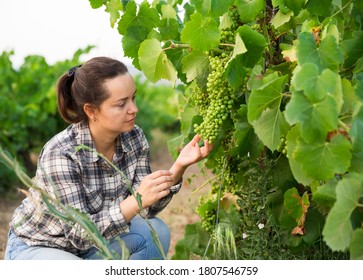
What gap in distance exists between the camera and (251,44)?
245cm

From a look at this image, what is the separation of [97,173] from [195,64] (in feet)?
2.45

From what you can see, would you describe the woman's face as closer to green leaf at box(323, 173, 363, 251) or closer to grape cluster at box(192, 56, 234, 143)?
grape cluster at box(192, 56, 234, 143)

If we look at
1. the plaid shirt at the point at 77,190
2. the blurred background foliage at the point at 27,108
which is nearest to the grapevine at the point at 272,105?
the plaid shirt at the point at 77,190

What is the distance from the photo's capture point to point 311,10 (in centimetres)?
250

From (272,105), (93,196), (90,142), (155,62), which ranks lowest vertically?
(93,196)

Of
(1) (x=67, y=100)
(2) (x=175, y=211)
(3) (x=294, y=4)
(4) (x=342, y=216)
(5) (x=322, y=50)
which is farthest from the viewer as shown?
(2) (x=175, y=211)

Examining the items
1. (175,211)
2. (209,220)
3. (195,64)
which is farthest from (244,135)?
(175,211)

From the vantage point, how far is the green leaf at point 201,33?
2.40m

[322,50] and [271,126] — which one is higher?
[322,50]

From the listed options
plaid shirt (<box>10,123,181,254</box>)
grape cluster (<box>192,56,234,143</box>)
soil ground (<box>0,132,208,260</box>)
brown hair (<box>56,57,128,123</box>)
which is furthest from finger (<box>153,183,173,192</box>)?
soil ground (<box>0,132,208,260</box>)

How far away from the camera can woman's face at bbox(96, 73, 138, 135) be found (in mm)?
2934

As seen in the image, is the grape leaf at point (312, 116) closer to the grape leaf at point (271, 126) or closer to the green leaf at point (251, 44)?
the grape leaf at point (271, 126)

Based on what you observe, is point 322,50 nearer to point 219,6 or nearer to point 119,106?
point 219,6
